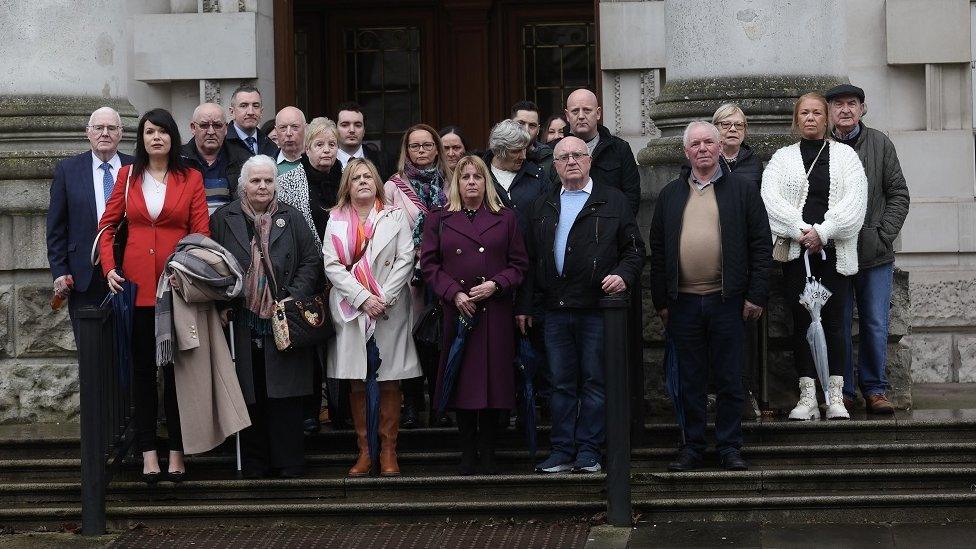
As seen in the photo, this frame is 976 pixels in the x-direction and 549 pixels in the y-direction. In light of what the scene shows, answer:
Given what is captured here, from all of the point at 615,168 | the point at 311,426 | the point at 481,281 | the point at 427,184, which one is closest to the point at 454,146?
the point at 427,184

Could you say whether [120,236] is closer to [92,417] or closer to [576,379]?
[92,417]

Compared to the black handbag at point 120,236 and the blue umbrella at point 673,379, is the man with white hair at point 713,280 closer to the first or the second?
the blue umbrella at point 673,379

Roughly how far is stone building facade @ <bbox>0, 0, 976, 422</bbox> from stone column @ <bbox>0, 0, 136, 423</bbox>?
1 centimetres

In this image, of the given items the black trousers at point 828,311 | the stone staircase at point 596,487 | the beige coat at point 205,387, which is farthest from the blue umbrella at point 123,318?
the black trousers at point 828,311

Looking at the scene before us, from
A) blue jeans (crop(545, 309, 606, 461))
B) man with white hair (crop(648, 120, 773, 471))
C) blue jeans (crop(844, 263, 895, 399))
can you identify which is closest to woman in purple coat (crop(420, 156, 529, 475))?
blue jeans (crop(545, 309, 606, 461))

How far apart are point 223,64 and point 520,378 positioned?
462 centimetres

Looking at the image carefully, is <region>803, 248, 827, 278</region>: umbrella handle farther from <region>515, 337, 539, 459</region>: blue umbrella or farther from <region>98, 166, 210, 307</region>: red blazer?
<region>98, 166, 210, 307</region>: red blazer

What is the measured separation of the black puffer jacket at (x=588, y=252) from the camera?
366 inches

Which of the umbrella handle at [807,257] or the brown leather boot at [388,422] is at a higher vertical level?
the umbrella handle at [807,257]

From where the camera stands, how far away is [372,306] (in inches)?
371

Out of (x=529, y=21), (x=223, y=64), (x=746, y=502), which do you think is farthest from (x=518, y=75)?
(x=746, y=502)

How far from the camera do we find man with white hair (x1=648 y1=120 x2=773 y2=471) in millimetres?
9266

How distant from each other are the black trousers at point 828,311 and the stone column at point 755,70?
0.48m

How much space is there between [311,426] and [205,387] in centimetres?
90
